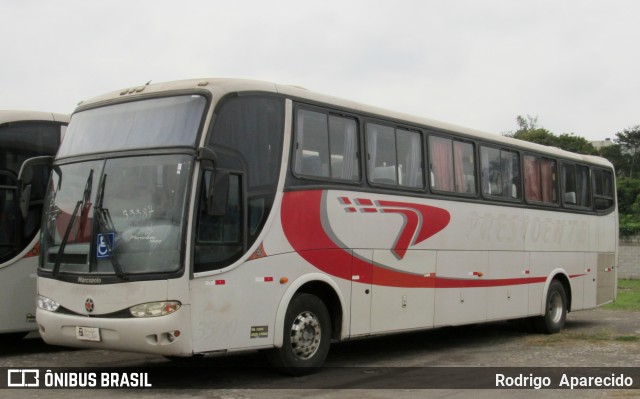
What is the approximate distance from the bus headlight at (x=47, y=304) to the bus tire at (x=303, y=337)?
2.64 metres

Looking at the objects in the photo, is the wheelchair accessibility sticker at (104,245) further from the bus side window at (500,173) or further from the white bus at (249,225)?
the bus side window at (500,173)

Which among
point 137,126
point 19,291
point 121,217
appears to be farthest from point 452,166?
point 19,291

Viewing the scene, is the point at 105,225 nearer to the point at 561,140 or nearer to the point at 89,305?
the point at 89,305

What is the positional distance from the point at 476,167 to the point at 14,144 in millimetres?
7673

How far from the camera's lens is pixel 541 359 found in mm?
13102

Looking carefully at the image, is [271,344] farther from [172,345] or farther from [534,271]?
[534,271]

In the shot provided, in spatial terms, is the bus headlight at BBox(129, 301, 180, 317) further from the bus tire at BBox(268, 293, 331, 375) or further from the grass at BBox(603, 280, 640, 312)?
the grass at BBox(603, 280, 640, 312)

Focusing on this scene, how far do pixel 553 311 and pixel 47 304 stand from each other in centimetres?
1078

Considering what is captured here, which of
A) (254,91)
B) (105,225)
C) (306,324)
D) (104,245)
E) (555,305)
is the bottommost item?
(555,305)

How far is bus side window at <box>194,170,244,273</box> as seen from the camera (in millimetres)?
9375

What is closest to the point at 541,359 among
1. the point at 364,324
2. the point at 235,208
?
the point at 364,324

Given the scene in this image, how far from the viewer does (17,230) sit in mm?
12375

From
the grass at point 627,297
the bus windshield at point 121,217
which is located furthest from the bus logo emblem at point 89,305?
the grass at point 627,297

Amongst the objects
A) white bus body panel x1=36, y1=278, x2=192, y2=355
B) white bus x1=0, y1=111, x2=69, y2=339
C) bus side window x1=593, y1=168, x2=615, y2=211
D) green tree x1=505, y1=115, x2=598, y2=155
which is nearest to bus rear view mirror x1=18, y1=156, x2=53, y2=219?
white bus x1=0, y1=111, x2=69, y2=339
